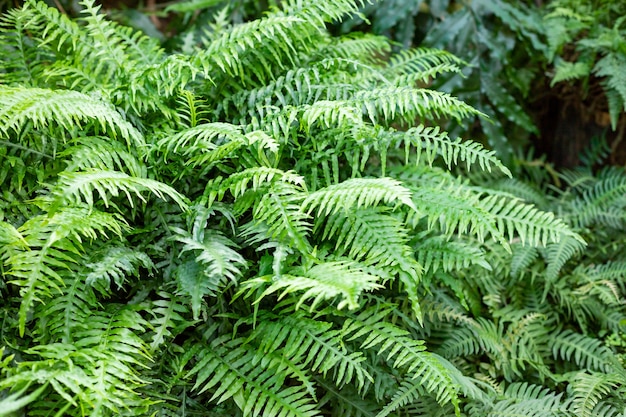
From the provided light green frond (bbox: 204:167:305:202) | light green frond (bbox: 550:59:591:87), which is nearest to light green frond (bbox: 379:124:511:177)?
light green frond (bbox: 204:167:305:202)

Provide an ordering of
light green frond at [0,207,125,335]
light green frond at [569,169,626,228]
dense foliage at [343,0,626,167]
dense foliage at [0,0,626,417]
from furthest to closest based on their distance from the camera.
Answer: dense foliage at [343,0,626,167] < light green frond at [569,169,626,228] < dense foliage at [0,0,626,417] < light green frond at [0,207,125,335]

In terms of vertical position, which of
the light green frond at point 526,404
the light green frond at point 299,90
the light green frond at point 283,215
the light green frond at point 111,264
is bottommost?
the light green frond at point 526,404

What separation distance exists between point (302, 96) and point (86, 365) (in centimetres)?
115

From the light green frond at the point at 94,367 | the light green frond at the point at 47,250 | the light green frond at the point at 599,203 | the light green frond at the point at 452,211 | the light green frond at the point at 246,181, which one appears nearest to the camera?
the light green frond at the point at 94,367

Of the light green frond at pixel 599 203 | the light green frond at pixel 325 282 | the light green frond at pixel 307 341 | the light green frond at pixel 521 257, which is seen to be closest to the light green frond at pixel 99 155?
the light green frond at pixel 325 282

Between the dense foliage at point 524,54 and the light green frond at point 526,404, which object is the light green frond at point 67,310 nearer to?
the light green frond at point 526,404

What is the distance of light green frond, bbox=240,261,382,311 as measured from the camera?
4.78 ft

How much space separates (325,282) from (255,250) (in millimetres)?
408

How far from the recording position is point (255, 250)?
1.86 meters

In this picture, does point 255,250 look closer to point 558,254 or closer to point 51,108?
point 51,108

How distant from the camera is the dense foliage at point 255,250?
62.3 inches

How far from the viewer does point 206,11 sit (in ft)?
9.95

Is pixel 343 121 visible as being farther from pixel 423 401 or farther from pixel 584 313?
pixel 584 313

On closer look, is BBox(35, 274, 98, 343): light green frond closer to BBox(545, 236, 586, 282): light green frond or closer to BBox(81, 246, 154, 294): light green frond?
BBox(81, 246, 154, 294): light green frond
